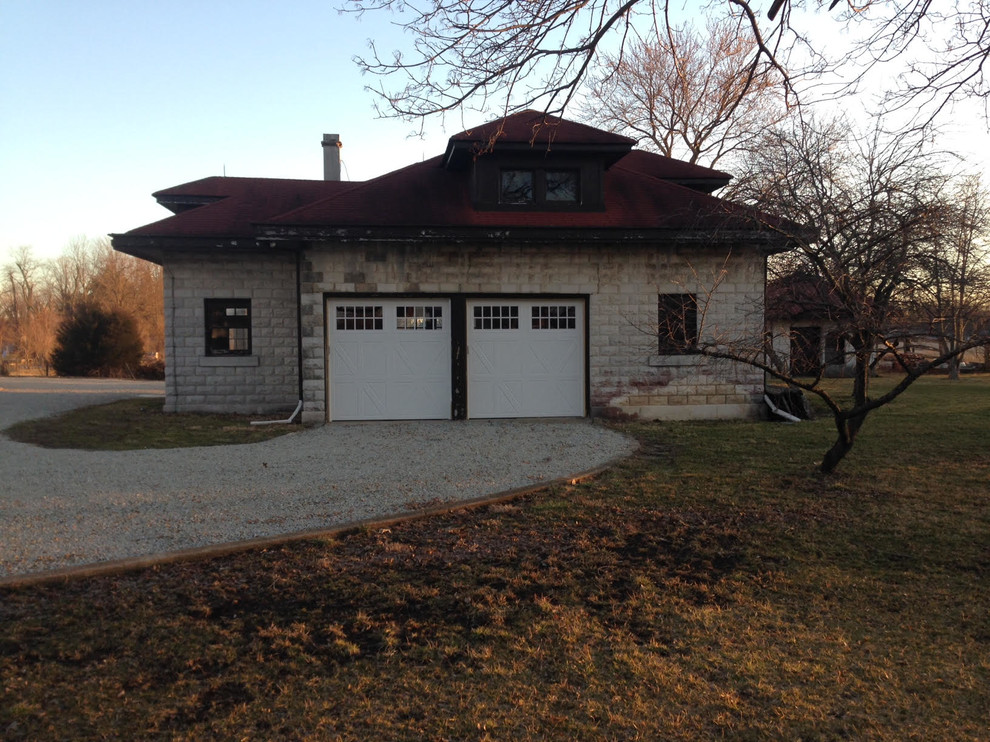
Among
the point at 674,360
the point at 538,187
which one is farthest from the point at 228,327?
the point at 674,360

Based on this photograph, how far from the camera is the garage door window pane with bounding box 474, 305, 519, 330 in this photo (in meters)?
13.3

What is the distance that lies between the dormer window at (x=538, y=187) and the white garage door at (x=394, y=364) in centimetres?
243

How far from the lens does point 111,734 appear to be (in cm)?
307

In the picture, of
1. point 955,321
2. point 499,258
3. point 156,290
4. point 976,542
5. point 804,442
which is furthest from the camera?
point 156,290

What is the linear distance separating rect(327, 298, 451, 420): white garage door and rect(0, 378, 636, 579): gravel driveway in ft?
2.11

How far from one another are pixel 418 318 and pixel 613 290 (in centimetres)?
355

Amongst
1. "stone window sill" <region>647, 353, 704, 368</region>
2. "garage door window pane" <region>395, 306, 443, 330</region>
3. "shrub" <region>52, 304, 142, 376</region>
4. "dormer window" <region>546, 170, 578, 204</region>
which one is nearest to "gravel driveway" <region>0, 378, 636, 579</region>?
"garage door window pane" <region>395, 306, 443, 330</region>

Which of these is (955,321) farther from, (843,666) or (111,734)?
(111,734)

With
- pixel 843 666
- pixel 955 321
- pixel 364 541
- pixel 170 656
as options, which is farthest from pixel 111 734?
pixel 955 321

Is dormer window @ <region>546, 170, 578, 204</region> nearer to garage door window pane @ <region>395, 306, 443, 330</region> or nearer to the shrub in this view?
garage door window pane @ <region>395, 306, 443, 330</region>

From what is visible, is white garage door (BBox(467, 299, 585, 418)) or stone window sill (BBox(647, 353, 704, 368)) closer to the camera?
white garage door (BBox(467, 299, 585, 418))

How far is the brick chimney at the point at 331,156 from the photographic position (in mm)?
19953

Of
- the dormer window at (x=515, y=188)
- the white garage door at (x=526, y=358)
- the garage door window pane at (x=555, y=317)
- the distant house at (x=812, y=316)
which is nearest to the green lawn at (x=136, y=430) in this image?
the white garage door at (x=526, y=358)

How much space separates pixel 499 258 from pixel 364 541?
7991 millimetres
